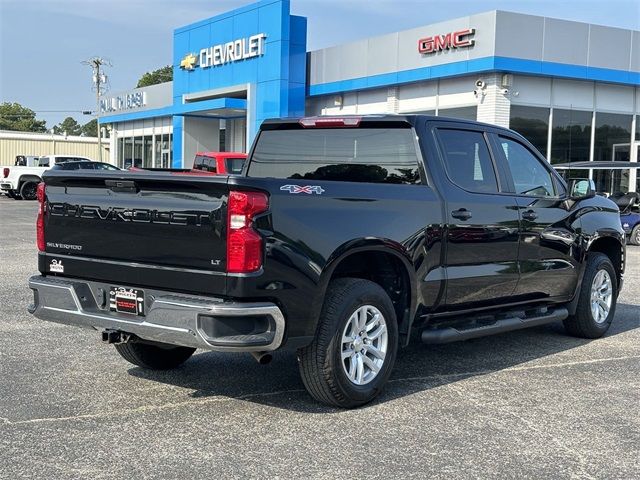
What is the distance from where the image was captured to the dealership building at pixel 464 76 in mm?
21375

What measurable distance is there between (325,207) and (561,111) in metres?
19.6

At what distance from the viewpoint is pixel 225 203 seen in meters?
4.39

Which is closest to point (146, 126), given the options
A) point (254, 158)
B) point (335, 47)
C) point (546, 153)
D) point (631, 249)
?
point (335, 47)

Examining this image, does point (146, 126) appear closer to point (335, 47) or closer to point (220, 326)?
point (335, 47)

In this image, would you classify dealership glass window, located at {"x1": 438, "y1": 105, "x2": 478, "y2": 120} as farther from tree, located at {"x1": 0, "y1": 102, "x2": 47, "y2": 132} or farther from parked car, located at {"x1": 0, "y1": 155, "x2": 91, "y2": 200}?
tree, located at {"x1": 0, "y1": 102, "x2": 47, "y2": 132}

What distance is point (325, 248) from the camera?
4.76 meters

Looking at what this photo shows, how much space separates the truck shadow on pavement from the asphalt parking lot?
2cm

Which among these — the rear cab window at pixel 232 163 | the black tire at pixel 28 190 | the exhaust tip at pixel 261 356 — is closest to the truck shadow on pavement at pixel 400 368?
the exhaust tip at pixel 261 356

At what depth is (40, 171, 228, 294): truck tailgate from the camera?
446 cm

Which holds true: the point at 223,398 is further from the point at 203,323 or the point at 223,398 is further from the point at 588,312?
the point at 588,312

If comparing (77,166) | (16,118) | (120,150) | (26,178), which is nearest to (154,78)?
(16,118)

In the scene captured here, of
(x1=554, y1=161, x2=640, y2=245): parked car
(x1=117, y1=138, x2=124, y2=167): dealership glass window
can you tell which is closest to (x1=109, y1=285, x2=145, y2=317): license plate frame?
(x1=554, y1=161, x2=640, y2=245): parked car

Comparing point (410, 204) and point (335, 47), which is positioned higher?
point (335, 47)

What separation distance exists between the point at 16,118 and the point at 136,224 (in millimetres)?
113241
